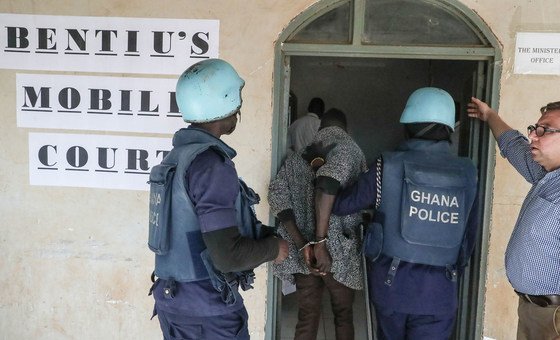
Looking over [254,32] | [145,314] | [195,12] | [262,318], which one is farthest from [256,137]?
[145,314]

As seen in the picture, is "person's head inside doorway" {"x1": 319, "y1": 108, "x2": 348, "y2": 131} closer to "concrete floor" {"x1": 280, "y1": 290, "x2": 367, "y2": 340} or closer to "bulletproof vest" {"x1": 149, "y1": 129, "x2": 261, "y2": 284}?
"bulletproof vest" {"x1": 149, "y1": 129, "x2": 261, "y2": 284}

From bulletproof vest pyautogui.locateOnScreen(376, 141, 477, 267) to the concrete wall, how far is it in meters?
0.53

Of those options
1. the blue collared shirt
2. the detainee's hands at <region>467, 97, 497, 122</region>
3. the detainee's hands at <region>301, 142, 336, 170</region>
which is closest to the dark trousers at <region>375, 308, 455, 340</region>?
the blue collared shirt

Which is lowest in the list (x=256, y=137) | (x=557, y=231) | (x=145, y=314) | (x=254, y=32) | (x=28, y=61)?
(x=145, y=314)

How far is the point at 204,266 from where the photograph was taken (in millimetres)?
1817

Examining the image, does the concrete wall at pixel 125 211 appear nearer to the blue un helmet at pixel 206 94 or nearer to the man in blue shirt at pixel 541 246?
the man in blue shirt at pixel 541 246

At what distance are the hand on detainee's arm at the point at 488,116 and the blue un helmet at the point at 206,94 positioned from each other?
129 cm

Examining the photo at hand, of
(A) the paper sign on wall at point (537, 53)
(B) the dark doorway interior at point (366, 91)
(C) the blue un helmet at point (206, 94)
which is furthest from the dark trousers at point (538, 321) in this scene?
(B) the dark doorway interior at point (366, 91)

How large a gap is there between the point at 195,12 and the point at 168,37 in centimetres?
19

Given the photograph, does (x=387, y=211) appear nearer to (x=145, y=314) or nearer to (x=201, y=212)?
(x=201, y=212)

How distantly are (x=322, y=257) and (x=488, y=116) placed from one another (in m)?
1.05

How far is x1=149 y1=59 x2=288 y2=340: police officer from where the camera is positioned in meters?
1.71

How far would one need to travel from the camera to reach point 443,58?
268 cm

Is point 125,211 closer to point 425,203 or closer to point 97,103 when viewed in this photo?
point 97,103
